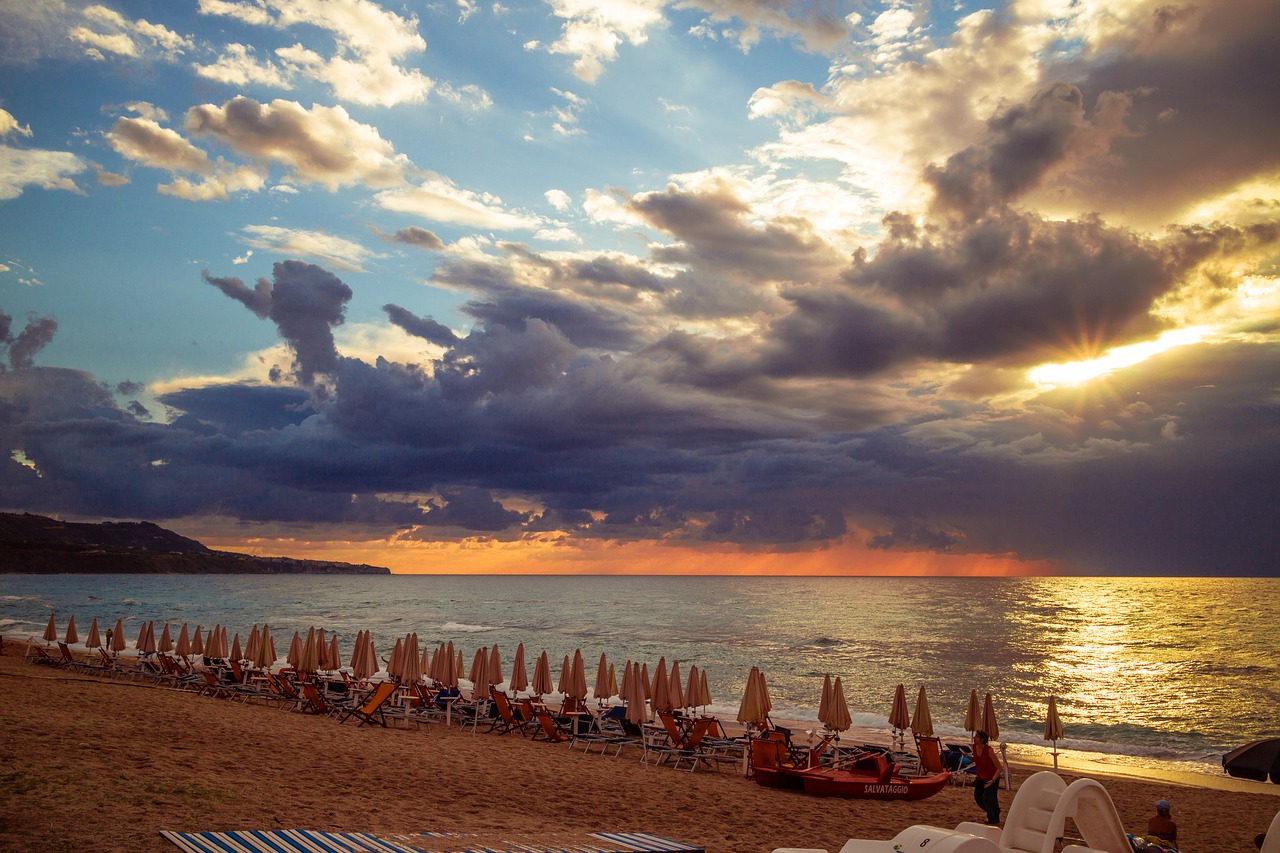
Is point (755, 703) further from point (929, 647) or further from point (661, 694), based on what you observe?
point (929, 647)

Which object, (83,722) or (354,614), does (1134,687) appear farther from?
(354,614)

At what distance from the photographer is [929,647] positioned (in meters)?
58.8

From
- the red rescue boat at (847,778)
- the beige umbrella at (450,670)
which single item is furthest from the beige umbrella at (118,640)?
the red rescue boat at (847,778)

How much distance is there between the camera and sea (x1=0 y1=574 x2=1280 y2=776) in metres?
29.8

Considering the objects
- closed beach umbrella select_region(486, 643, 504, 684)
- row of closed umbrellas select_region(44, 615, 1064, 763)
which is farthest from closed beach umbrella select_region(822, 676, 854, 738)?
closed beach umbrella select_region(486, 643, 504, 684)

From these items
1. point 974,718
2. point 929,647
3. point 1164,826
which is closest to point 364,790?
point 1164,826

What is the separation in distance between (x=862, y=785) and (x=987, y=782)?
7.66 feet

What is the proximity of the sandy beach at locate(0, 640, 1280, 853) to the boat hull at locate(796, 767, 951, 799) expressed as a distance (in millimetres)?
271

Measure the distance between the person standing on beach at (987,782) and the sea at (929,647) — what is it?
1177cm

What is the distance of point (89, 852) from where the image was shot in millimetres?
6273

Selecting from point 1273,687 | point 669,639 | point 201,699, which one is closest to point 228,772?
point 201,699

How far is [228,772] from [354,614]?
3321 inches

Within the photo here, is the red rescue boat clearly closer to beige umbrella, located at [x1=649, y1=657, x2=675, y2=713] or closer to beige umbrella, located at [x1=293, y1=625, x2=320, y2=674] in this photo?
beige umbrella, located at [x1=649, y1=657, x2=675, y2=713]

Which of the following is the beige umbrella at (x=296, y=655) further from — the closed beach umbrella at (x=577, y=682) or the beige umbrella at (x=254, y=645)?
the closed beach umbrella at (x=577, y=682)
